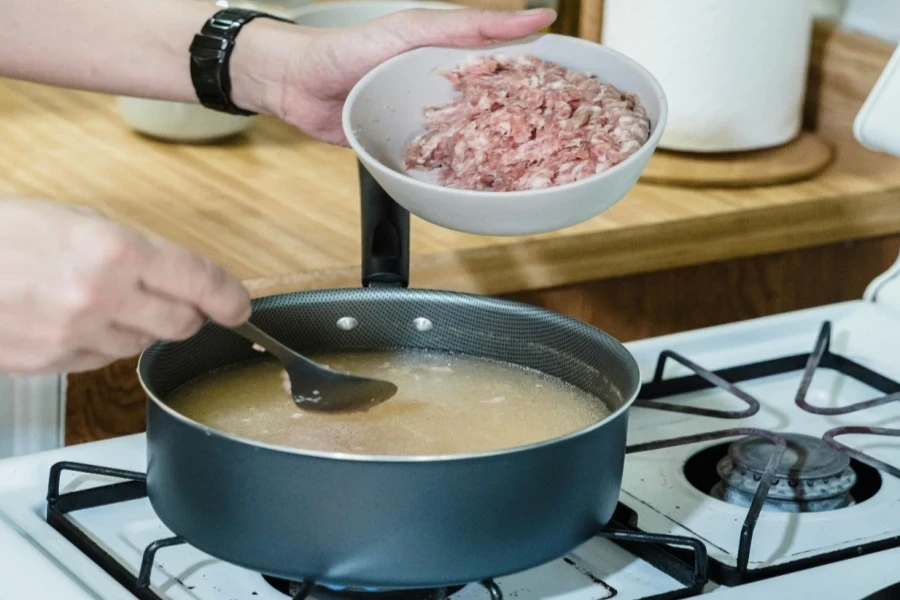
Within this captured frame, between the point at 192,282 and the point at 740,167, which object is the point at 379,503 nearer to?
the point at 192,282

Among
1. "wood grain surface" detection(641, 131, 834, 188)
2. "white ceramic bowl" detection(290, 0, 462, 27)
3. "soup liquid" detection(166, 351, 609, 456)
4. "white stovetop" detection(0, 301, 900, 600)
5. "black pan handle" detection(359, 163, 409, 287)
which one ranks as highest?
"white ceramic bowl" detection(290, 0, 462, 27)

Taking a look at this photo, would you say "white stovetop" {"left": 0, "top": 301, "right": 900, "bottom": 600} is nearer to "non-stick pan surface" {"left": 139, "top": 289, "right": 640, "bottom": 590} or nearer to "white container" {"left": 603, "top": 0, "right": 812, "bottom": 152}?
"non-stick pan surface" {"left": 139, "top": 289, "right": 640, "bottom": 590}

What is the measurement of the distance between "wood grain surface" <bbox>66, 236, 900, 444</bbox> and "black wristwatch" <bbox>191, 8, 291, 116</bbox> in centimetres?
29

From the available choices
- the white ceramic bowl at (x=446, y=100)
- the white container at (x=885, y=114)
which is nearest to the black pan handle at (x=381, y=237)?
the white ceramic bowl at (x=446, y=100)

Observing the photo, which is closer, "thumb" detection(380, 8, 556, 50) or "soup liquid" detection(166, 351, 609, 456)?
"soup liquid" detection(166, 351, 609, 456)

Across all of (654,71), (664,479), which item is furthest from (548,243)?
(664,479)

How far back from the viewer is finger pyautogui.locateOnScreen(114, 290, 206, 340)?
0.63 meters

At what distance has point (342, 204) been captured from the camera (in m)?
1.29

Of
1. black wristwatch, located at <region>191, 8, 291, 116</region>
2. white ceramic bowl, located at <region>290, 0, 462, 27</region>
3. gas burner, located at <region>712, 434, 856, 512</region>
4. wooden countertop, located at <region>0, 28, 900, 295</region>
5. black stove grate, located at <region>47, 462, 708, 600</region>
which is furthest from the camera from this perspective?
white ceramic bowl, located at <region>290, 0, 462, 27</region>

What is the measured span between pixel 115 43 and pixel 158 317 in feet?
1.68

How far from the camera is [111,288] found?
61 cm

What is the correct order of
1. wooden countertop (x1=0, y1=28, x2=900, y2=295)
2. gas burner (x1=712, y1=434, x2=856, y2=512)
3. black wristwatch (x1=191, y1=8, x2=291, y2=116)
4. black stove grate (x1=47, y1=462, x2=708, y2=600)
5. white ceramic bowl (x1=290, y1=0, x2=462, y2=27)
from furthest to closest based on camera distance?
white ceramic bowl (x1=290, y1=0, x2=462, y2=27)
wooden countertop (x1=0, y1=28, x2=900, y2=295)
black wristwatch (x1=191, y1=8, x2=291, y2=116)
gas burner (x1=712, y1=434, x2=856, y2=512)
black stove grate (x1=47, y1=462, x2=708, y2=600)

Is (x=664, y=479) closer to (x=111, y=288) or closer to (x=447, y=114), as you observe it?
(x=447, y=114)

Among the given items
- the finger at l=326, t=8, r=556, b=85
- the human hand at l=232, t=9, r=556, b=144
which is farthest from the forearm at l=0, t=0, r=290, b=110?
the finger at l=326, t=8, r=556, b=85
